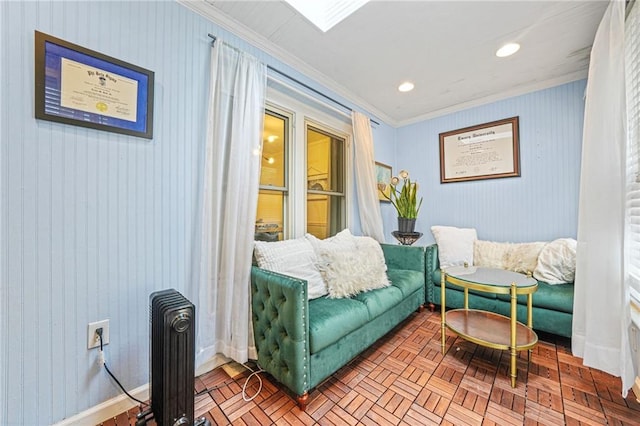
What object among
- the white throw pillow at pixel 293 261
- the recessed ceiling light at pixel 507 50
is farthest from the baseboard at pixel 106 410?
the recessed ceiling light at pixel 507 50

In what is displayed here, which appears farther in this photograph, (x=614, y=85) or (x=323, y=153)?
(x=323, y=153)

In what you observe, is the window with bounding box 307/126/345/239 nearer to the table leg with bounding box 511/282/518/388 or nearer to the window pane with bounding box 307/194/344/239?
the window pane with bounding box 307/194/344/239

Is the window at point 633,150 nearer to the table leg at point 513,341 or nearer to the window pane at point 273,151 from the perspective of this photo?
the table leg at point 513,341

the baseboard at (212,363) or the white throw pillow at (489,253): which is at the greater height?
the white throw pillow at (489,253)

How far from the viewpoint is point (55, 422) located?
42.1 inches

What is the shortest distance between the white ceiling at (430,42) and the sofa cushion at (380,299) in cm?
189

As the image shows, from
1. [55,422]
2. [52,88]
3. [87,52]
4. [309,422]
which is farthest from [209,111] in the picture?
[309,422]

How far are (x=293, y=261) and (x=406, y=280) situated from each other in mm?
1067

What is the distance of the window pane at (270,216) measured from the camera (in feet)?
6.58

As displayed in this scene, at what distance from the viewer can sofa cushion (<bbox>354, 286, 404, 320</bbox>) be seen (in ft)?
5.49

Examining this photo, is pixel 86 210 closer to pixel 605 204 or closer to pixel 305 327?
pixel 305 327

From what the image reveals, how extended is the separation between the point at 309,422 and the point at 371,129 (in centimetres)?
280

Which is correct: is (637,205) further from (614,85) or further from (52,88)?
(52,88)

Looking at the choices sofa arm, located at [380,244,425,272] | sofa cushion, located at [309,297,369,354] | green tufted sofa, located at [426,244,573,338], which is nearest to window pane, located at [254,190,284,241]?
sofa cushion, located at [309,297,369,354]
